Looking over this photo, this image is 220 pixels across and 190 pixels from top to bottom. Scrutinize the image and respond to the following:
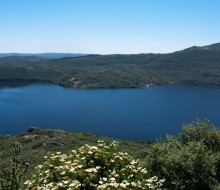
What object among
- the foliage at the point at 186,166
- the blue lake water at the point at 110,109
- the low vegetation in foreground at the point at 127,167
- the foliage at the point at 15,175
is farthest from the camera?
the blue lake water at the point at 110,109

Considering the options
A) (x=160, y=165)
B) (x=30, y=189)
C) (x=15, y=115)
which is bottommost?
(x=15, y=115)

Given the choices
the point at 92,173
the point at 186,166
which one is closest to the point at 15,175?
the point at 92,173

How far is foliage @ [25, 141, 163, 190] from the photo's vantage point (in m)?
7.91

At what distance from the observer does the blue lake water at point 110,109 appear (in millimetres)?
101000

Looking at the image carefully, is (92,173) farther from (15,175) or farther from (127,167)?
(15,175)

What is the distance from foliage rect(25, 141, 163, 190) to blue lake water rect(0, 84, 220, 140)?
65453mm

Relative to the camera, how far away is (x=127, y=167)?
9102mm

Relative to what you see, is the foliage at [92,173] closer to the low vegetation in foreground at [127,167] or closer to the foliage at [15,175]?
the low vegetation in foreground at [127,167]

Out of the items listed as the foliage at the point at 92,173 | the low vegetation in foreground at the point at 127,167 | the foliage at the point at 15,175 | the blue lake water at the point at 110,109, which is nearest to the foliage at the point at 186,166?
the low vegetation in foreground at the point at 127,167

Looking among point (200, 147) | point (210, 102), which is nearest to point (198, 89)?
point (210, 102)

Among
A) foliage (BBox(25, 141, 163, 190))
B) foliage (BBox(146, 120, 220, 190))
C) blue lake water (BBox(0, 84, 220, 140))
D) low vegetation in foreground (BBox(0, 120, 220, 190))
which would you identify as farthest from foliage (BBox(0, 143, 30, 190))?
blue lake water (BBox(0, 84, 220, 140))

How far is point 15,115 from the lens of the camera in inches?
4569

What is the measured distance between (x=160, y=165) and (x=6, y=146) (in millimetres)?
48479

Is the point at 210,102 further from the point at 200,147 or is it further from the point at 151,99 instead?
the point at 200,147
